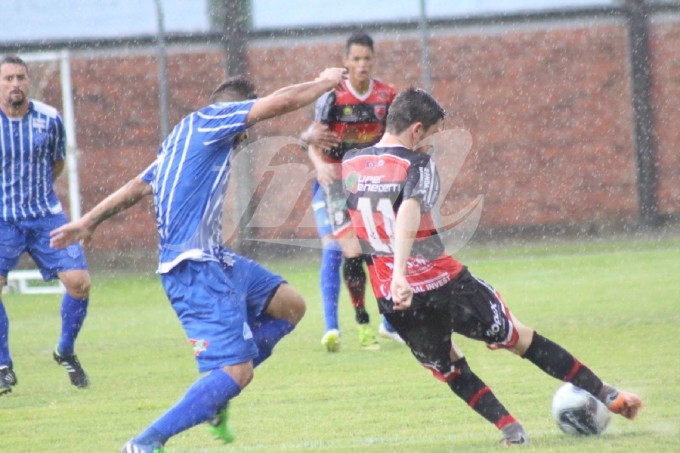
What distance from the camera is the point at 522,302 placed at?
37.7 ft

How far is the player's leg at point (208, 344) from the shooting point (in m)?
5.34

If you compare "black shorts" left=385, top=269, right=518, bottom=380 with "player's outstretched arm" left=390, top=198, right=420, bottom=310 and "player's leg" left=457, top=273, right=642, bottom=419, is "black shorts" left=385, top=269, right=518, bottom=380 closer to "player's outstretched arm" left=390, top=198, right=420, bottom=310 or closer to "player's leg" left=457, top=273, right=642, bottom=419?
"player's leg" left=457, top=273, right=642, bottom=419

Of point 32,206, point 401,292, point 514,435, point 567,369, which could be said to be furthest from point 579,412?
point 32,206

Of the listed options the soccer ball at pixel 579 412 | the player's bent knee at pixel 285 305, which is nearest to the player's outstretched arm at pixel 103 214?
the player's bent knee at pixel 285 305

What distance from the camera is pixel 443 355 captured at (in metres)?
5.70

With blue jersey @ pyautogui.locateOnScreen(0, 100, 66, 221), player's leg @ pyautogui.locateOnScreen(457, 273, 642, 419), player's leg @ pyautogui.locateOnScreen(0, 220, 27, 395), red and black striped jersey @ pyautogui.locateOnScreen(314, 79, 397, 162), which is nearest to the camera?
player's leg @ pyautogui.locateOnScreen(457, 273, 642, 419)

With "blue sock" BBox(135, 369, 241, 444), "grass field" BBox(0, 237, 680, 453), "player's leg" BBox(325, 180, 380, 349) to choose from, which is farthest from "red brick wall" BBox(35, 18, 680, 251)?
"blue sock" BBox(135, 369, 241, 444)

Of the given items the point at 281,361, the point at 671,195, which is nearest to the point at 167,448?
the point at 281,361

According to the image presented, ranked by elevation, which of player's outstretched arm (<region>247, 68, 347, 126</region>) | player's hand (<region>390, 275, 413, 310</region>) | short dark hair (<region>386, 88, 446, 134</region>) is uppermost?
player's outstretched arm (<region>247, 68, 347, 126</region>)

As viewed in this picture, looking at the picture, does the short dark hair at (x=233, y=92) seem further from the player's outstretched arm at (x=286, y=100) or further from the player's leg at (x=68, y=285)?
the player's leg at (x=68, y=285)

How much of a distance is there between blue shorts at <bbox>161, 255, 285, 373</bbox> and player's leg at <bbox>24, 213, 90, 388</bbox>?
2.99m

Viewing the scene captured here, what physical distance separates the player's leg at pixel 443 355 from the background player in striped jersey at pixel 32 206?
3393 millimetres

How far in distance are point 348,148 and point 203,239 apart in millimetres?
4067

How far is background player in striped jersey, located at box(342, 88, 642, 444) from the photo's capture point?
5632 mm
